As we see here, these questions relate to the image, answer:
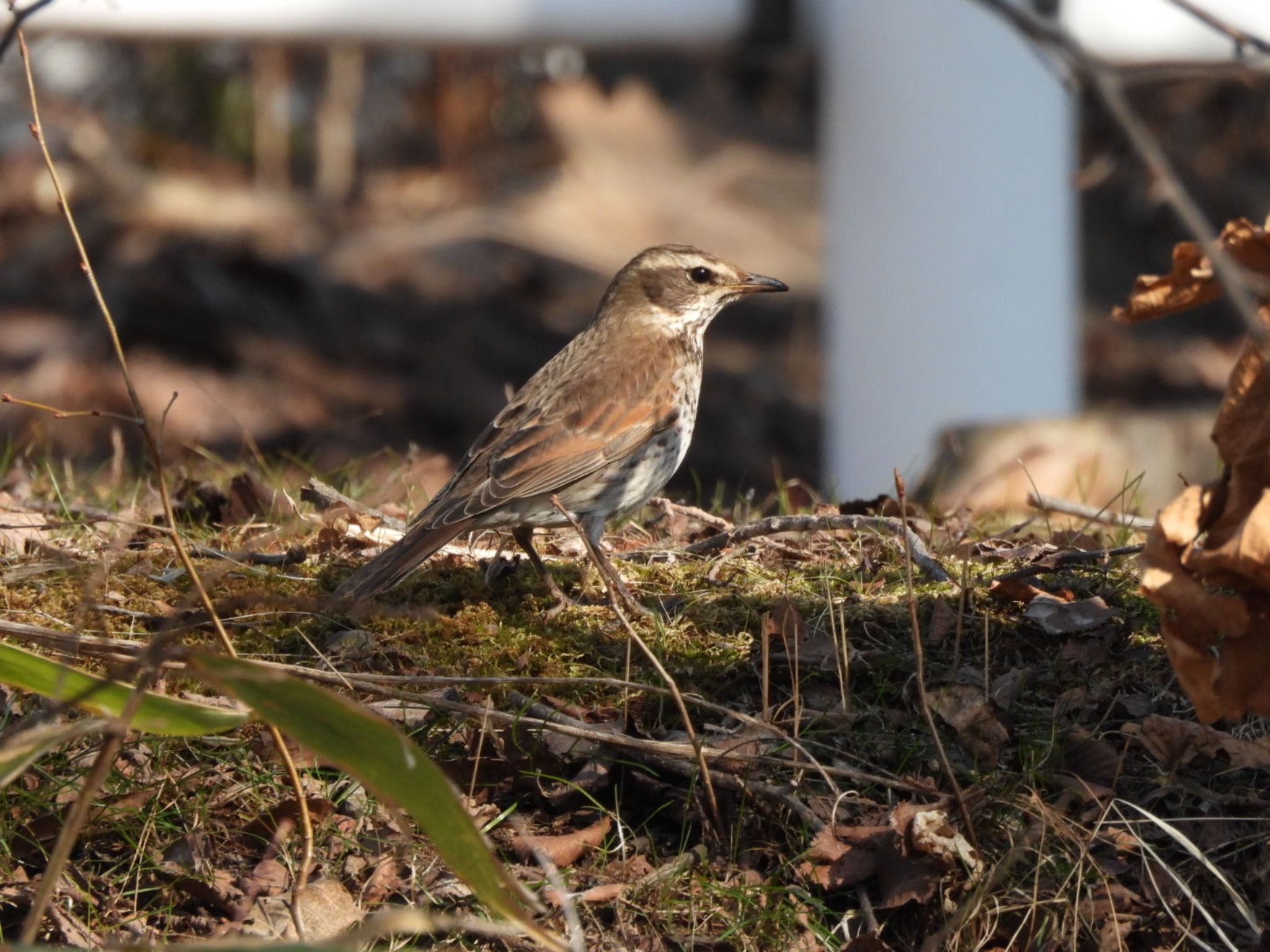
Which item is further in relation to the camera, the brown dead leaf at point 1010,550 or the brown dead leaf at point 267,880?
the brown dead leaf at point 1010,550

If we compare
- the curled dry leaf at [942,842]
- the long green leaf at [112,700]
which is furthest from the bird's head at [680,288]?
the long green leaf at [112,700]

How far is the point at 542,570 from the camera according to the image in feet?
15.7

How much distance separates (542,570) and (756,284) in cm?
199

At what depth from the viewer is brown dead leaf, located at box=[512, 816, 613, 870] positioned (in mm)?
3514

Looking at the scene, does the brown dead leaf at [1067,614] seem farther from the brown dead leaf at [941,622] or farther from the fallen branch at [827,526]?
the fallen branch at [827,526]

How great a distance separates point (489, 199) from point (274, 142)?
2728 millimetres

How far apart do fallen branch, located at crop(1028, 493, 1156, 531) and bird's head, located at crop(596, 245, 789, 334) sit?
1.55m

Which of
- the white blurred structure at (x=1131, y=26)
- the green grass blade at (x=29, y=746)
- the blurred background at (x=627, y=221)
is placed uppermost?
the white blurred structure at (x=1131, y=26)

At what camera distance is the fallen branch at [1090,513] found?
16.3 feet

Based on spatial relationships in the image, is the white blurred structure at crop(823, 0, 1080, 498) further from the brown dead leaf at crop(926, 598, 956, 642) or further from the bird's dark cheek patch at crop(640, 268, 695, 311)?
the brown dead leaf at crop(926, 598, 956, 642)

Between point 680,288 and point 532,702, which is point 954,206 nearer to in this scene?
point 680,288

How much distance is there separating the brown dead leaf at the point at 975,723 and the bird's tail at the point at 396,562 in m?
1.54

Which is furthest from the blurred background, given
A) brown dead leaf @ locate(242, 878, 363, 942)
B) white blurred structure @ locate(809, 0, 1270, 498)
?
brown dead leaf @ locate(242, 878, 363, 942)

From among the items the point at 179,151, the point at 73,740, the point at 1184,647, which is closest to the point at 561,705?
the point at 73,740
